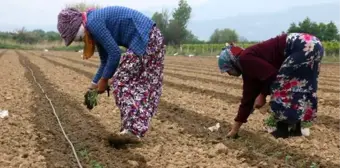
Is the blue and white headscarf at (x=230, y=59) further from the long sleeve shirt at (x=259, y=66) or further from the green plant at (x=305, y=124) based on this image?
the green plant at (x=305, y=124)

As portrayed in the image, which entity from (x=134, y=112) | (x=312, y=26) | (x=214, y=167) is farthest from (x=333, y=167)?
(x=312, y=26)

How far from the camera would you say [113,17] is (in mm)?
4598

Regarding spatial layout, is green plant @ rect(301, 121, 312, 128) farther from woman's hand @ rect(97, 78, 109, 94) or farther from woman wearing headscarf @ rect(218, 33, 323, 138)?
woman's hand @ rect(97, 78, 109, 94)

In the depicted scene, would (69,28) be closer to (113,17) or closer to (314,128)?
(113,17)

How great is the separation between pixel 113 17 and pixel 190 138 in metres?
1.56

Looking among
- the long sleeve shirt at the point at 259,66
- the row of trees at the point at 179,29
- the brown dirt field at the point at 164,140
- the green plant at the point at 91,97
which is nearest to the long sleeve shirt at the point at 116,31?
the green plant at the point at 91,97

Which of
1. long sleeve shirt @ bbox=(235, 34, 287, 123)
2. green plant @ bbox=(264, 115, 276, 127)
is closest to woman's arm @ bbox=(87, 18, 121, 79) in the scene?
long sleeve shirt @ bbox=(235, 34, 287, 123)

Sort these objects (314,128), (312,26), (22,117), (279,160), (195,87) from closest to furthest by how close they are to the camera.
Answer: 1. (279,160)
2. (314,128)
3. (22,117)
4. (195,87)
5. (312,26)

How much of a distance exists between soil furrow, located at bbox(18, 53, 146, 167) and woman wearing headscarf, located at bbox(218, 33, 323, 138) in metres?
1.25

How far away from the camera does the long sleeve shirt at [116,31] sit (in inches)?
176

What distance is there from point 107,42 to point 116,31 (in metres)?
0.23

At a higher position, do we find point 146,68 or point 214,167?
point 146,68

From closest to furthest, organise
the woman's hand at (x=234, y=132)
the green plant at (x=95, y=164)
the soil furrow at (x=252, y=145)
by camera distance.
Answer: the green plant at (x=95, y=164) < the soil furrow at (x=252, y=145) < the woman's hand at (x=234, y=132)

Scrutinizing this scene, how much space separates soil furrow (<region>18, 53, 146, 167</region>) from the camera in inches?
171
